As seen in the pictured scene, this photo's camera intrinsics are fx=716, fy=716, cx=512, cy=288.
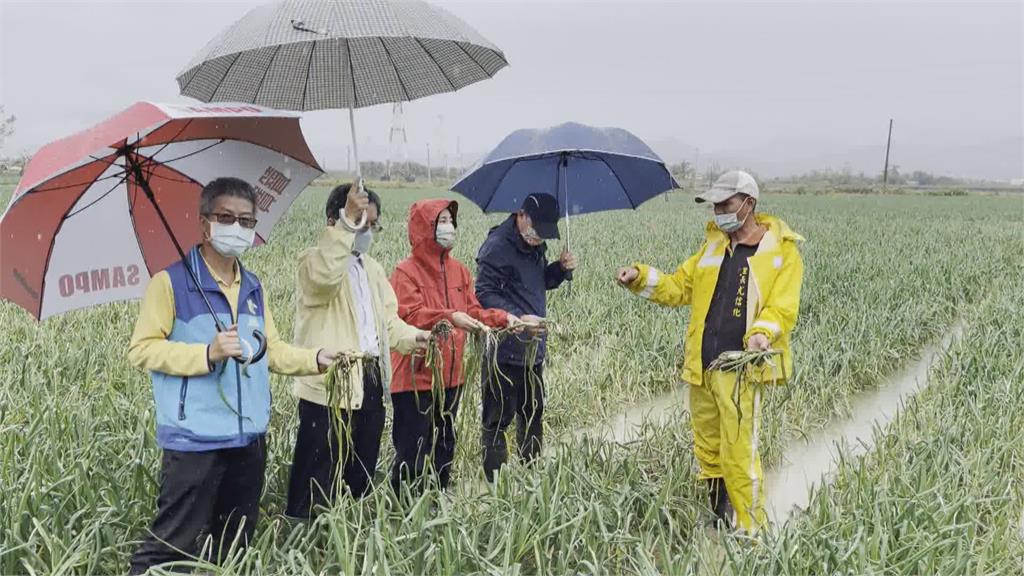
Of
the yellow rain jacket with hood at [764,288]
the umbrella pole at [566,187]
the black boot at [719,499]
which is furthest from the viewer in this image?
the umbrella pole at [566,187]

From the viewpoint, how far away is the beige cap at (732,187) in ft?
9.80

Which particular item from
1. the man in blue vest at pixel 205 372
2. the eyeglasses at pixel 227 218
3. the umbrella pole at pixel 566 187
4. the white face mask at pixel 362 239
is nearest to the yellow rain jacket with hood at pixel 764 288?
the umbrella pole at pixel 566 187

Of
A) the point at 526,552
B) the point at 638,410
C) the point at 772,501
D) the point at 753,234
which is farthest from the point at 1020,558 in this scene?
the point at 638,410

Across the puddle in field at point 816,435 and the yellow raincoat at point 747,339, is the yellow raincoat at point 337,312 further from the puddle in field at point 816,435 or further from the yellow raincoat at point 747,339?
the yellow raincoat at point 747,339

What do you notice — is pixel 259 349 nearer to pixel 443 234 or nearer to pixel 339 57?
pixel 443 234

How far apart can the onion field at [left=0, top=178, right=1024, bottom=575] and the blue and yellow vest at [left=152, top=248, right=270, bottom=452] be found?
0.40 metres

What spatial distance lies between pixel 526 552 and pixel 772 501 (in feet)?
5.47

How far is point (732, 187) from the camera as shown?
3006 millimetres

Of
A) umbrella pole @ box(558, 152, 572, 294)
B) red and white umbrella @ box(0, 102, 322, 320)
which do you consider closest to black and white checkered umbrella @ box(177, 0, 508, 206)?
red and white umbrella @ box(0, 102, 322, 320)

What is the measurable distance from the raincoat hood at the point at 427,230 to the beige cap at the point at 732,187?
110 cm

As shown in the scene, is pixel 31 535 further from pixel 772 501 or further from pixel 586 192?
pixel 772 501

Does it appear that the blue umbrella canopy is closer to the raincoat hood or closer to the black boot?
Answer: the raincoat hood

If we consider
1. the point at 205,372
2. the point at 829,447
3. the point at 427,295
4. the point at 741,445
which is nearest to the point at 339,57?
the point at 427,295

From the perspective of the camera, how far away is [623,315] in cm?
688
